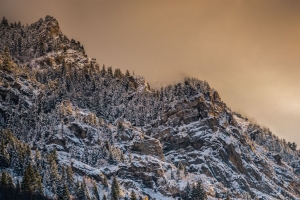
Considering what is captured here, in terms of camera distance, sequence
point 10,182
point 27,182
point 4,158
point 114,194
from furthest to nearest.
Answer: point 114,194
point 4,158
point 27,182
point 10,182

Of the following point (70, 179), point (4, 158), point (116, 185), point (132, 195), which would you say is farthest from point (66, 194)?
point (132, 195)

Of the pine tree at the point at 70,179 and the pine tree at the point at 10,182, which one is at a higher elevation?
the pine tree at the point at 70,179

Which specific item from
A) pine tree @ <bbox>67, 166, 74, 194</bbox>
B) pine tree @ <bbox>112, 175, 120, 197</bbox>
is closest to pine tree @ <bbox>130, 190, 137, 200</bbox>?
pine tree @ <bbox>112, 175, 120, 197</bbox>

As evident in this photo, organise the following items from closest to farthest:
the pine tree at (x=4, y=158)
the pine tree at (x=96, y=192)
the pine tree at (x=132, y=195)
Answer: the pine tree at (x=4, y=158) < the pine tree at (x=96, y=192) < the pine tree at (x=132, y=195)

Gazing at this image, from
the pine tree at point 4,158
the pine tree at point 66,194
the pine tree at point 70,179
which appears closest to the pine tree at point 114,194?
the pine tree at point 70,179

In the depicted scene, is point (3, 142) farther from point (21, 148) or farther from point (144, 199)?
point (144, 199)

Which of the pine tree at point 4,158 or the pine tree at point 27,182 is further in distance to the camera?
the pine tree at point 4,158

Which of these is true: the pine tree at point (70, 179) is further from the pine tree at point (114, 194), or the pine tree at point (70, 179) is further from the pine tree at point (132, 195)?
the pine tree at point (132, 195)

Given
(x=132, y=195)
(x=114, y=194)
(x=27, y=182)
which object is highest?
(x=114, y=194)

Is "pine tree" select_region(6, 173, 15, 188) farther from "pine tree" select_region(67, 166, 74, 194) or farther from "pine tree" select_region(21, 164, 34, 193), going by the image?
"pine tree" select_region(67, 166, 74, 194)

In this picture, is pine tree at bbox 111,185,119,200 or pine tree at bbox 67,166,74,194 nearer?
pine tree at bbox 67,166,74,194

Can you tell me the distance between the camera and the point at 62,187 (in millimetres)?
170250

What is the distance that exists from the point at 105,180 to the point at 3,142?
1586 inches

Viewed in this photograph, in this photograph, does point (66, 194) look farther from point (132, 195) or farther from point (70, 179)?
point (132, 195)
